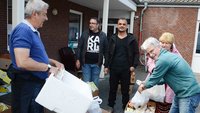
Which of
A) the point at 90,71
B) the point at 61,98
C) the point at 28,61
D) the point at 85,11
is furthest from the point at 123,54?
the point at 85,11

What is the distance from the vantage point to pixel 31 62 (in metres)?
2.01

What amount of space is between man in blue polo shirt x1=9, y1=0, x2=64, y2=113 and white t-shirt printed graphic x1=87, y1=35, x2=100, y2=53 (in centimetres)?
204

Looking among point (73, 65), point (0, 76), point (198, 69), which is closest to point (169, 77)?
point (0, 76)

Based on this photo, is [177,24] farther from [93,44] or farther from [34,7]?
[34,7]

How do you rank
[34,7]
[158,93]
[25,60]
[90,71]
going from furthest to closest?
[90,71]
[158,93]
[34,7]
[25,60]

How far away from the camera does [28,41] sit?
2049 millimetres

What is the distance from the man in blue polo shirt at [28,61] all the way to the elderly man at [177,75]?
104 centimetres

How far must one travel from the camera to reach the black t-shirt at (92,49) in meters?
4.27

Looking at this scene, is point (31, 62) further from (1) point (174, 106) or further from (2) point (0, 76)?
(2) point (0, 76)

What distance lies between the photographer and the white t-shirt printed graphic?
14.0 ft

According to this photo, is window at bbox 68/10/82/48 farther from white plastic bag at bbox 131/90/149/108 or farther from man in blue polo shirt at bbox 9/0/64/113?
man in blue polo shirt at bbox 9/0/64/113

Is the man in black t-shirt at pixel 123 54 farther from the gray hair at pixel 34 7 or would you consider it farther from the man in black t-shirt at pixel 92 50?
the gray hair at pixel 34 7

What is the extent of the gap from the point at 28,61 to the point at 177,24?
10.7m

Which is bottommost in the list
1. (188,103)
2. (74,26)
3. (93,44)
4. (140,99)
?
(140,99)
